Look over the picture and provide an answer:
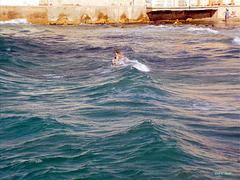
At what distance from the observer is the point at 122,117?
27.5 ft

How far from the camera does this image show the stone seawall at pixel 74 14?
35.6 meters

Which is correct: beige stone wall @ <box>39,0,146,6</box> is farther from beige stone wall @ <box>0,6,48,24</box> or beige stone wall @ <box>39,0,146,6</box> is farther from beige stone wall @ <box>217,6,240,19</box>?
beige stone wall @ <box>217,6,240,19</box>

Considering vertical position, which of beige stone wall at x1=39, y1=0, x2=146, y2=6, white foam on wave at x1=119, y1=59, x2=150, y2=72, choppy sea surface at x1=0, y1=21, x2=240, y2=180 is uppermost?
beige stone wall at x1=39, y1=0, x2=146, y2=6

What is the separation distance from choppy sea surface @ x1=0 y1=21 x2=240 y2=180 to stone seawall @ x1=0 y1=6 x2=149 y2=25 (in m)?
18.3

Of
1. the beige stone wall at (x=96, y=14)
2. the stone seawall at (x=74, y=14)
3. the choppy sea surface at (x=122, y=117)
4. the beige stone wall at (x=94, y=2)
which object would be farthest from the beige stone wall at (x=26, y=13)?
the choppy sea surface at (x=122, y=117)

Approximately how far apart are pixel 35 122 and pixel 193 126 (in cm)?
398

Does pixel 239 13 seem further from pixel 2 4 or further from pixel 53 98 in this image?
pixel 53 98

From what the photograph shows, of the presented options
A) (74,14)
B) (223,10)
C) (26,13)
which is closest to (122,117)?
(26,13)

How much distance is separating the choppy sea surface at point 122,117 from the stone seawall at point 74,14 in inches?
719

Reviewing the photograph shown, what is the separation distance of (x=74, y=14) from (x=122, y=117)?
1233 inches

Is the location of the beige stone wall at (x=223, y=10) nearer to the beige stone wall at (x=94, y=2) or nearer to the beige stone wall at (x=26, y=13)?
the beige stone wall at (x=94, y=2)

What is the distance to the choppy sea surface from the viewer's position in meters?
5.76

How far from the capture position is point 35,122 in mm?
8125

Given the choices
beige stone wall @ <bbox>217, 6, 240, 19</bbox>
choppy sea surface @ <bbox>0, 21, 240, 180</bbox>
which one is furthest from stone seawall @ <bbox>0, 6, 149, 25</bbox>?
choppy sea surface @ <bbox>0, 21, 240, 180</bbox>
